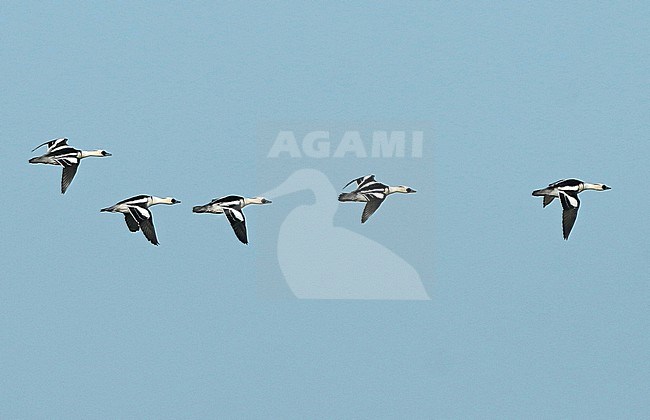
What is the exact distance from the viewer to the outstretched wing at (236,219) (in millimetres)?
13461

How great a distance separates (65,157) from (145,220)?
990mm

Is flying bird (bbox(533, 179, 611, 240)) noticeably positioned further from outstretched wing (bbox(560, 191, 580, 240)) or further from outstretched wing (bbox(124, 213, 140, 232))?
outstretched wing (bbox(124, 213, 140, 232))

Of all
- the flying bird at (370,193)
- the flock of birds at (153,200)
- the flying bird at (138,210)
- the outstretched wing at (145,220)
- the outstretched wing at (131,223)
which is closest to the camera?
the outstretched wing at (145,220)

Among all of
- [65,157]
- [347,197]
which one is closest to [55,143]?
[65,157]

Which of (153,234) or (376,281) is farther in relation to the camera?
(376,281)

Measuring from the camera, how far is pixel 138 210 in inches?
537

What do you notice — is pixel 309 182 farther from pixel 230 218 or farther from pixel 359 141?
pixel 230 218

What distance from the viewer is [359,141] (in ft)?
50.9

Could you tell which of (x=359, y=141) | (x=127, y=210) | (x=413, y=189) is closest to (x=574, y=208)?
(x=413, y=189)

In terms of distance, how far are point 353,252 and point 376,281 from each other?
368 mm

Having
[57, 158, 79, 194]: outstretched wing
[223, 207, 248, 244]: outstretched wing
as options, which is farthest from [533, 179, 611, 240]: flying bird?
[57, 158, 79, 194]: outstretched wing

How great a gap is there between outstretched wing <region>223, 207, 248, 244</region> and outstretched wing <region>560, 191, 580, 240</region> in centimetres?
259

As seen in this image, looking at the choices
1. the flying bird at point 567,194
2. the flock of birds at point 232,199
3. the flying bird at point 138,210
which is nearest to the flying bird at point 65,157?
the flock of birds at point 232,199

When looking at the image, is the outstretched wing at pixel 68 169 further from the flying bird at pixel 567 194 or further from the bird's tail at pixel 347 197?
the flying bird at pixel 567 194
